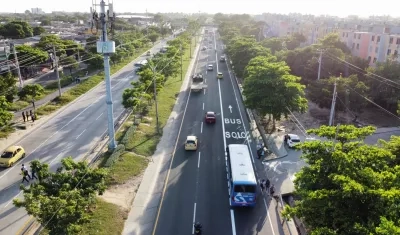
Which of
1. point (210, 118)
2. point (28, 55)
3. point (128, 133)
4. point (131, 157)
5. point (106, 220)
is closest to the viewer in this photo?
point (106, 220)

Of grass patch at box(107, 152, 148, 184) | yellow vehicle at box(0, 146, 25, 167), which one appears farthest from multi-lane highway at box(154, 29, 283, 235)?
yellow vehicle at box(0, 146, 25, 167)

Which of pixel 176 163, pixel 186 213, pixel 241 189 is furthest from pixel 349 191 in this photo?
pixel 176 163

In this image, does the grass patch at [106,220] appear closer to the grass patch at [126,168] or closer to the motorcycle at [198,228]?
the grass patch at [126,168]

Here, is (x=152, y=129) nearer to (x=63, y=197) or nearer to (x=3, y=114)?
(x=3, y=114)

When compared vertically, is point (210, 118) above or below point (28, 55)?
below

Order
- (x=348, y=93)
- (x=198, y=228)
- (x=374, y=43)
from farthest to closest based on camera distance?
(x=374, y=43) → (x=348, y=93) → (x=198, y=228)

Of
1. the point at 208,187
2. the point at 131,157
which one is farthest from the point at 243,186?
the point at 131,157

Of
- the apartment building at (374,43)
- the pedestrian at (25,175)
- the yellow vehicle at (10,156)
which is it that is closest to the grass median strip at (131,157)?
the pedestrian at (25,175)
